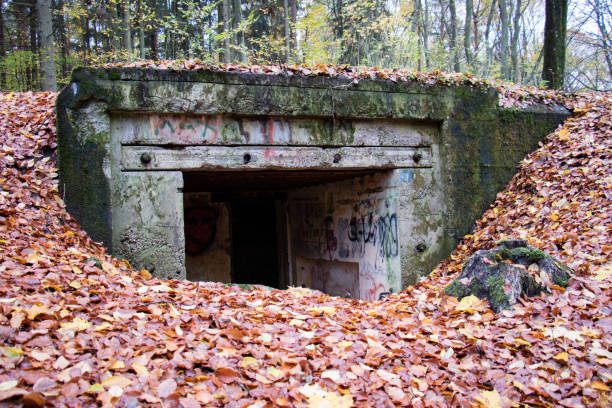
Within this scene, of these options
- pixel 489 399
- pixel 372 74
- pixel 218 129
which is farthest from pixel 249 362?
pixel 372 74

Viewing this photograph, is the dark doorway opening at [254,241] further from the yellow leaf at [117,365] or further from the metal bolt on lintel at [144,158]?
the yellow leaf at [117,365]

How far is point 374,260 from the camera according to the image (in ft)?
22.5

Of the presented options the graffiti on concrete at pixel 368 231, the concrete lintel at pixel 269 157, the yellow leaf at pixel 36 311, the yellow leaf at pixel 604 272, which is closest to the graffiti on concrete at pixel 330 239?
the graffiti on concrete at pixel 368 231

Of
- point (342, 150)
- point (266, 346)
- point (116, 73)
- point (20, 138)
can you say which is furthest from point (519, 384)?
point (20, 138)

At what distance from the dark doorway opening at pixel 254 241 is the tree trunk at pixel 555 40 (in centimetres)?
685

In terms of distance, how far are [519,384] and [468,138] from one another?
439 cm

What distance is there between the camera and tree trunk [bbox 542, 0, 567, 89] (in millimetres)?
8500

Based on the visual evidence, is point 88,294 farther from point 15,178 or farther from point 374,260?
point 374,260

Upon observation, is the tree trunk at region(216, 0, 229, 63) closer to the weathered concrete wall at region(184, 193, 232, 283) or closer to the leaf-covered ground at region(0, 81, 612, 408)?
the weathered concrete wall at region(184, 193, 232, 283)

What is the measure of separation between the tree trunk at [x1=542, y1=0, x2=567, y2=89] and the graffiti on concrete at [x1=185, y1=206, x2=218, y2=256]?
7838 mm

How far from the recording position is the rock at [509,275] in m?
3.62

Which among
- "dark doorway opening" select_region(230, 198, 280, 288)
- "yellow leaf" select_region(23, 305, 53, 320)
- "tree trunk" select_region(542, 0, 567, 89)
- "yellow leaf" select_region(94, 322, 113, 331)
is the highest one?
"tree trunk" select_region(542, 0, 567, 89)

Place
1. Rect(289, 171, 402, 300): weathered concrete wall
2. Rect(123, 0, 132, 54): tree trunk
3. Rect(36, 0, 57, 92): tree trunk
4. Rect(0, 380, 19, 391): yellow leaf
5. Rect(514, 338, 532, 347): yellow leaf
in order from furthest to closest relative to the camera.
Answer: Rect(123, 0, 132, 54): tree trunk
Rect(36, 0, 57, 92): tree trunk
Rect(289, 171, 402, 300): weathered concrete wall
Rect(514, 338, 532, 347): yellow leaf
Rect(0, 380, 19, 391): yellow leaf

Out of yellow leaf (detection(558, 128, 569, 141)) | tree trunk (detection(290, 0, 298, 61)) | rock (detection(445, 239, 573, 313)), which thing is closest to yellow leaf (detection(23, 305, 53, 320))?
rock (detection(445, 239, 573, 313))
